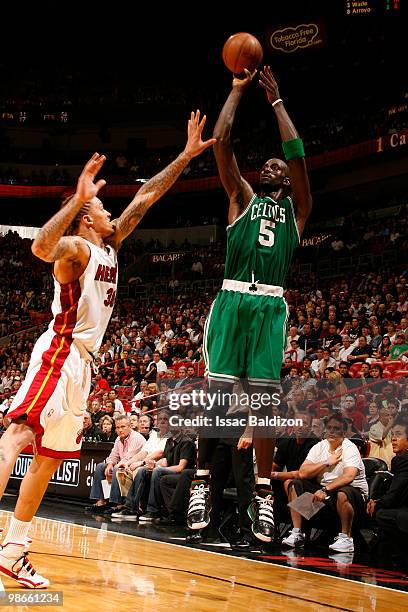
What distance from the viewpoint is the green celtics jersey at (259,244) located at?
15.2 feet

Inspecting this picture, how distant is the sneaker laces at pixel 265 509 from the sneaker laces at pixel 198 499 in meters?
0.33

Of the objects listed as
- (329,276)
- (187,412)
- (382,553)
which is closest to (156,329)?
(329,276)

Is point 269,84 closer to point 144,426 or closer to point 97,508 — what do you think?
point 144,426

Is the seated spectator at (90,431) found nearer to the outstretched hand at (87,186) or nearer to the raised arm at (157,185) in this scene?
the raised arm at (157,185)

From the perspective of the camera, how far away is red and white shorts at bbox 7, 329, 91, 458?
4059mm

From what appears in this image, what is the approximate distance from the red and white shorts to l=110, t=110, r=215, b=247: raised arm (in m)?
0.83

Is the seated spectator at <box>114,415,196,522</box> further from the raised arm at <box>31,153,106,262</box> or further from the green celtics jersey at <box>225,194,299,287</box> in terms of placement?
the raised arm at <box>31,153,106,262</box>

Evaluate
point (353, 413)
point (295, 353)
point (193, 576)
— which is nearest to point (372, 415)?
point (353, 413)

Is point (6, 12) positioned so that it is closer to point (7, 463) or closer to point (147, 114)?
point (147, 114)

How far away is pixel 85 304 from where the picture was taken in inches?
168

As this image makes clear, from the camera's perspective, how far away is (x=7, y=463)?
3.92 metres

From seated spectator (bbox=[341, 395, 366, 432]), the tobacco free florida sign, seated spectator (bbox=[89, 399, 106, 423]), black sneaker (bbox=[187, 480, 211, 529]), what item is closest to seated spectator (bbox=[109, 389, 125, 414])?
seated spectator (bbox=[89, 399, 106, 423])

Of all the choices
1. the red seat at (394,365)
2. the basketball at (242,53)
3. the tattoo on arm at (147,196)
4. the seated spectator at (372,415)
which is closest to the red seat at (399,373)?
the red seat at (394,365)

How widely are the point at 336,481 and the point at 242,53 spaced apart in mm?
3689
